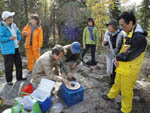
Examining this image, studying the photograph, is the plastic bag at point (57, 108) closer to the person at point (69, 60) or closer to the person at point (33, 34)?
the person at point (69, 60)

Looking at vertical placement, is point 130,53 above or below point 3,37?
below

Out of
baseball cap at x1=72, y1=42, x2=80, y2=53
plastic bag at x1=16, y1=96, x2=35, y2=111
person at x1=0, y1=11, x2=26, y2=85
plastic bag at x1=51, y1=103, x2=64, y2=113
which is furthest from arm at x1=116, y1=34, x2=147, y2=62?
person at x1=0, y1=11, x2=26, y2=85

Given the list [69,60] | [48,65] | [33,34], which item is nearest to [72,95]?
[48,65]

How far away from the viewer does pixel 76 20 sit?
26.7ft

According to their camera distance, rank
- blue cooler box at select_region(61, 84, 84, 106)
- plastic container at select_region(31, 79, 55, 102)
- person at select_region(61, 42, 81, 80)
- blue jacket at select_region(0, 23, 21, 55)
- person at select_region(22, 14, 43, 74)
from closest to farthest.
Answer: plastic container at select_region(31, 79, 55, 102) → blue cooler box at select_region(61, 84, 84, 106) → blue jacket at select_region(0, 23, 21, 55) → person at select_region(61, 42, 81, 80) → person at select_region(22, 14, 43, 74)

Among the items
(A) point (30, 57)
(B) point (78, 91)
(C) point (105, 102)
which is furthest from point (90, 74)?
(A) point (30, 57)

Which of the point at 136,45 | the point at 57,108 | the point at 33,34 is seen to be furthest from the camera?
the point at 33,34

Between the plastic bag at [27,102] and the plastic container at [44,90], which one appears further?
the plastic container at [44,90]

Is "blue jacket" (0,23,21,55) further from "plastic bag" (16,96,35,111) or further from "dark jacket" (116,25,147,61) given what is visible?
"dark jacket" (116,25,147,61)

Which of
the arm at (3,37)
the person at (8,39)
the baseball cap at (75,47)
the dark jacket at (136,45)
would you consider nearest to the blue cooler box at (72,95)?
the baseball cap at (75,47)

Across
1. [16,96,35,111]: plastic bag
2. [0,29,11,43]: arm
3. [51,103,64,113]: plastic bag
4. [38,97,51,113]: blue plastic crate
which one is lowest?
[51,103,64,113]: plastic bag

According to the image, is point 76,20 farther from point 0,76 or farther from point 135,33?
point 135,33

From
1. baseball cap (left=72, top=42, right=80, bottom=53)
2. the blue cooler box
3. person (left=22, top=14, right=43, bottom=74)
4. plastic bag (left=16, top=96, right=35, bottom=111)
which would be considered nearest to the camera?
plastic bag (left=16, top=96, right=35, bottom=111)

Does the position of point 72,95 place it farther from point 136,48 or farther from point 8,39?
point 8,39
